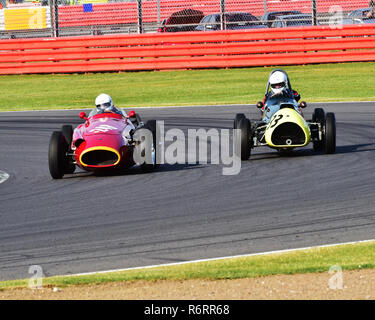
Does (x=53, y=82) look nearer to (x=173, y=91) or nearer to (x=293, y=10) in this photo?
(x=173, y=91)

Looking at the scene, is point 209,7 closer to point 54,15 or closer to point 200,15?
point 200,15

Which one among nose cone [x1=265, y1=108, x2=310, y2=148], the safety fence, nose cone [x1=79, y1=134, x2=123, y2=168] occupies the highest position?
the safety fence

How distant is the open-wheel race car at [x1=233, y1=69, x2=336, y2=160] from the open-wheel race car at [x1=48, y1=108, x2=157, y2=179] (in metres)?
1.50

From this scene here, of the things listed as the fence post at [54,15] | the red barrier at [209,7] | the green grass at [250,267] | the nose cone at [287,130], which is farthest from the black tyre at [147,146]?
the fence post at [54,15]

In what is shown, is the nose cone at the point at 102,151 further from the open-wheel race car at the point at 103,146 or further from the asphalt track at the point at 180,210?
the asphalt track at the point at 180,210

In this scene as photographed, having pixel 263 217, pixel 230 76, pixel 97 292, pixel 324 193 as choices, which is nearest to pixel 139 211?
pixel 263 217

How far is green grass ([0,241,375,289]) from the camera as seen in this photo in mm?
7621

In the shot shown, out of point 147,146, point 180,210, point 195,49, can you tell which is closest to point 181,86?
point 195,49

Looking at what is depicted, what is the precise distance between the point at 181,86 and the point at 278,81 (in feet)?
37.6

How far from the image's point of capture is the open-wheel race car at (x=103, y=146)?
1252 cm

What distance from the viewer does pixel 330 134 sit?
13727mm

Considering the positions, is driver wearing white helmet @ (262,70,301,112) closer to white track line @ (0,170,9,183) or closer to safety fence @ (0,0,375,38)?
white track line @ (0,170,9,183)

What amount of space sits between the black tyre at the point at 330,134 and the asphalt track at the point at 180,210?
0.47 ft

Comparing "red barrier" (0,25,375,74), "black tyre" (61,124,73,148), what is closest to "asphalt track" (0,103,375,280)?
"black tyre" (61,124,73,148)
